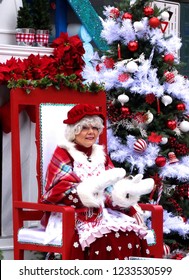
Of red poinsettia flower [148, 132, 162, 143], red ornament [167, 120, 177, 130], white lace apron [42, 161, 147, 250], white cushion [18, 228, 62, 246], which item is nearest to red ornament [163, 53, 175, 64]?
red ornament [167, 120, 177, 130]

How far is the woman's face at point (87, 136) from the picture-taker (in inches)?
218

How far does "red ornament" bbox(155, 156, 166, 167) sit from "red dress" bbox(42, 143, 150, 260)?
134cm

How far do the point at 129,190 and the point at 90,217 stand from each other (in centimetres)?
30

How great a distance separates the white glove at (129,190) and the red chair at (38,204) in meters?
0.34

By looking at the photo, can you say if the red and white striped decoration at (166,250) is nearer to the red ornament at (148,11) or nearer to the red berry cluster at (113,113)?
the red berry cluster at (113,113)

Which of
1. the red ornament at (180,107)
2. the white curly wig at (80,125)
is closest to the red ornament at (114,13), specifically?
the red ornament at (180,107)

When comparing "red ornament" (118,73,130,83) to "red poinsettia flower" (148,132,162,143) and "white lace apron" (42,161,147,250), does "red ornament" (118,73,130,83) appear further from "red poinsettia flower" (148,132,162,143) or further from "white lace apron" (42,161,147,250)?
"white lace apron" (42,161,147,250)

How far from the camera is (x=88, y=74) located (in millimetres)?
6988

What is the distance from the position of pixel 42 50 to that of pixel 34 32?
324 mm

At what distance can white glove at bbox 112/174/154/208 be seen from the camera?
211 inches

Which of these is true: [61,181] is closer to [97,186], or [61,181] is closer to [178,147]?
[97,186]

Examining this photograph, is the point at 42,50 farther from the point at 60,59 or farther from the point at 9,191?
the point at 9,191

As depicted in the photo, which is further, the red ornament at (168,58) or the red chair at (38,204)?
the red ornament at (168,58)

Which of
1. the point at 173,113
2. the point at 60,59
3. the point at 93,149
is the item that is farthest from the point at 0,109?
the point at 173,113
